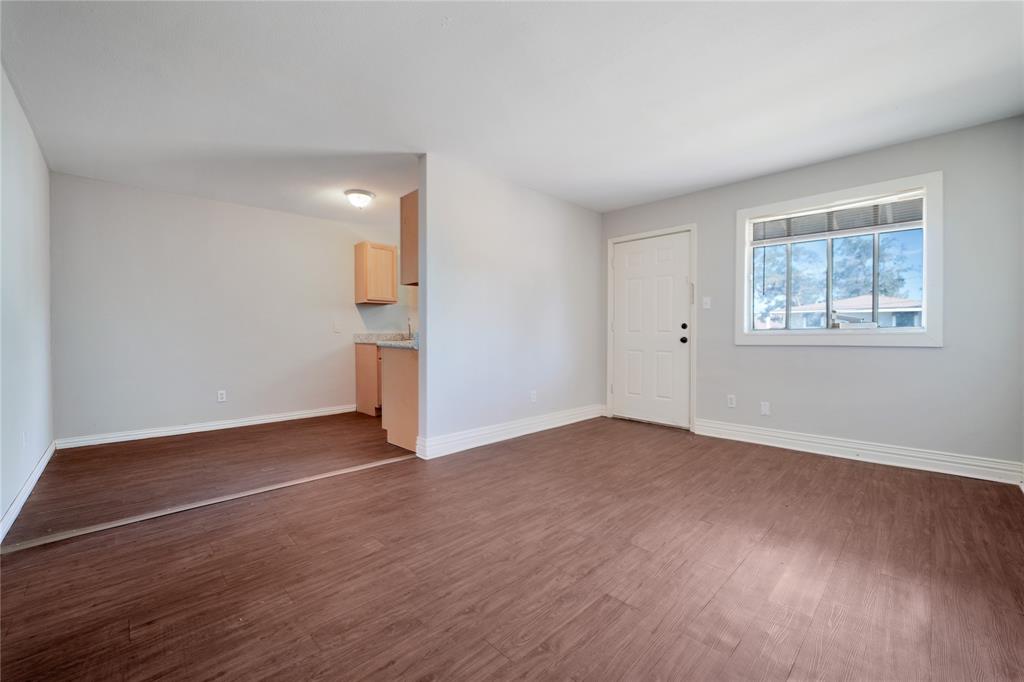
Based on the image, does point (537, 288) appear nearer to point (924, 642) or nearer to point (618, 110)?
point (618, 110)

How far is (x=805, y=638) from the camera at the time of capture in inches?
55.1

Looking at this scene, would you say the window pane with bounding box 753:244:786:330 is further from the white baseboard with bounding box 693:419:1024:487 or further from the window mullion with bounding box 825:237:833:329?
the white baseboard with bounding box 693:419:1024:487

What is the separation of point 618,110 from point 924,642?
295cm

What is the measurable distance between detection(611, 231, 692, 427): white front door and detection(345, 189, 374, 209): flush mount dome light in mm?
2921

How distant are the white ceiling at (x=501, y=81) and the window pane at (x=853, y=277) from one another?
784 millimetres

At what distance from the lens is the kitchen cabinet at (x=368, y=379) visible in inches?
213

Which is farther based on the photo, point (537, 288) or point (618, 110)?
point (537, 288)

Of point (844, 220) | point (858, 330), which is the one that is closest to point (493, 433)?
point (858, 330)

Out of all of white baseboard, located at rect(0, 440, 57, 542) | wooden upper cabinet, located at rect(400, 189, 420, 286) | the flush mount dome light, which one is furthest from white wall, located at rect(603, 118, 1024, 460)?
white baseboard, located at rect(0, 440, 57, 542)

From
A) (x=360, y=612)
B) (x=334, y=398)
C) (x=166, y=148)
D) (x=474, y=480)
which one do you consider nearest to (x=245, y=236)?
(x=166, y=148)

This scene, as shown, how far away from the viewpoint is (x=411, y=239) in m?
3.70

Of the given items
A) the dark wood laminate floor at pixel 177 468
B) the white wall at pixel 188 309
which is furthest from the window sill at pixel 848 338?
the white wall at pixel 188 309

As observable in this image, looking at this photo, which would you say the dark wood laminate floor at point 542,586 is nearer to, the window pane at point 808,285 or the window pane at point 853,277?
the window pane at point 853,277

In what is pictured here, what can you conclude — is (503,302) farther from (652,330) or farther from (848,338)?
(848,338)
